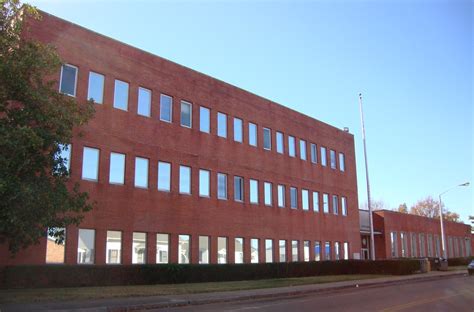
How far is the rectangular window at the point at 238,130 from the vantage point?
120ft

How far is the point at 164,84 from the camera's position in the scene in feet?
103

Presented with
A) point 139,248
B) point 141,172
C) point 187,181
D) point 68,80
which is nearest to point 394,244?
point 187,181

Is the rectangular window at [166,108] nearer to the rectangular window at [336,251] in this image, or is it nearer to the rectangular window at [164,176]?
the rectangular window at [164,176]

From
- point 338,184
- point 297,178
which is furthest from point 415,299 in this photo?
point 338,184

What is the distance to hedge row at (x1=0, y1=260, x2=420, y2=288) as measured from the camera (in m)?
22.3

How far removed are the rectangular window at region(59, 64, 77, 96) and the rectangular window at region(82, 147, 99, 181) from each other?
10.0 ft

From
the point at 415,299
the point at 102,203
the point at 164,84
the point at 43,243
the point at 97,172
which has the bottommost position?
the point at 415,299

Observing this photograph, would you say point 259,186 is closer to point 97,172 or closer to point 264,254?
point 264,254

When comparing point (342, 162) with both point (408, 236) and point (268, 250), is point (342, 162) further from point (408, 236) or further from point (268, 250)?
point (408, 236)

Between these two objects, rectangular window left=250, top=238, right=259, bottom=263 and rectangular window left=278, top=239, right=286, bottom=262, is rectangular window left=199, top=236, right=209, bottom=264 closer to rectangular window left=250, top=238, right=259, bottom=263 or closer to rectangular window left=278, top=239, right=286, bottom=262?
rectangular window left=250, top=238, right=259, bottom=263

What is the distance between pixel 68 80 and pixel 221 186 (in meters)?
12.9

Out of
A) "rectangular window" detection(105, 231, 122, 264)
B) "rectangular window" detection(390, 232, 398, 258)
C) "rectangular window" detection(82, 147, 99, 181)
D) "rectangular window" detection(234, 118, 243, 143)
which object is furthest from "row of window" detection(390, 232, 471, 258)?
"rectangular window" detection(82, 147, 99, 181)

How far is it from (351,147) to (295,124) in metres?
10.7

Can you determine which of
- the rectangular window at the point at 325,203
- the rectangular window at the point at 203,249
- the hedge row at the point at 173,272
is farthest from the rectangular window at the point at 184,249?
the rectangular window at the point at 325,203
